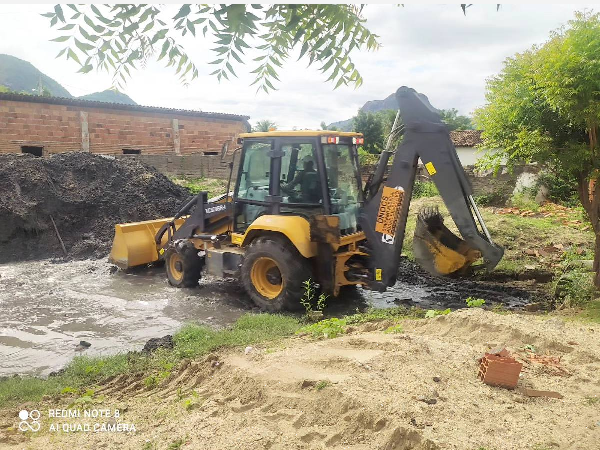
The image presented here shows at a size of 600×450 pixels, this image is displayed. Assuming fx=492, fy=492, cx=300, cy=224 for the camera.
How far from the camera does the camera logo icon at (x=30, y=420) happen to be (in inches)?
138

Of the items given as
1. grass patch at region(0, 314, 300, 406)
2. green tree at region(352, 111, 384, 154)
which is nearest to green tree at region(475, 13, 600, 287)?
grass patch at region(0, 314, 300, 406)

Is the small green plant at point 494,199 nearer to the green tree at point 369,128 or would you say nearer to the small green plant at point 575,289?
the small green plant at point 575,289

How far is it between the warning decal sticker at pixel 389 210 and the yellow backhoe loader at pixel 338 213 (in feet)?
0.04

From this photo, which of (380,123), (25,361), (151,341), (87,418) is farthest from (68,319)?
(380,123)

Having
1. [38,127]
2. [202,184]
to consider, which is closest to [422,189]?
[202,184]

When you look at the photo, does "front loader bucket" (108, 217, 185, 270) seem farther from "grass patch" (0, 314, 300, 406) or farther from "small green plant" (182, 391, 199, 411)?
"small green plant" (182, 391, 199, 411)

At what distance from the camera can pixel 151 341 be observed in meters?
5.39

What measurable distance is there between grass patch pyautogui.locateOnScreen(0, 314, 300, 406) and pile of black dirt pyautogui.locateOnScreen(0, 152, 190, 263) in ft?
20.4

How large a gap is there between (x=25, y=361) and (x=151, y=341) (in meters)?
1.30

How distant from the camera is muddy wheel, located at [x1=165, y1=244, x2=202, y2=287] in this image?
308 inches

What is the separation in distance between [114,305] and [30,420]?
3.62m

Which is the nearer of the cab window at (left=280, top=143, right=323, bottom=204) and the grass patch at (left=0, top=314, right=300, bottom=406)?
the grass patch at (left=0, top=314, right=300, bottom=406)

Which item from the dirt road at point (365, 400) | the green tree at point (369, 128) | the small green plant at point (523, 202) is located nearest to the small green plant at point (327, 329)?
the dirt road at point (365, 400)

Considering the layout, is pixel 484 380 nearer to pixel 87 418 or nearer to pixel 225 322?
pixel 87 418
